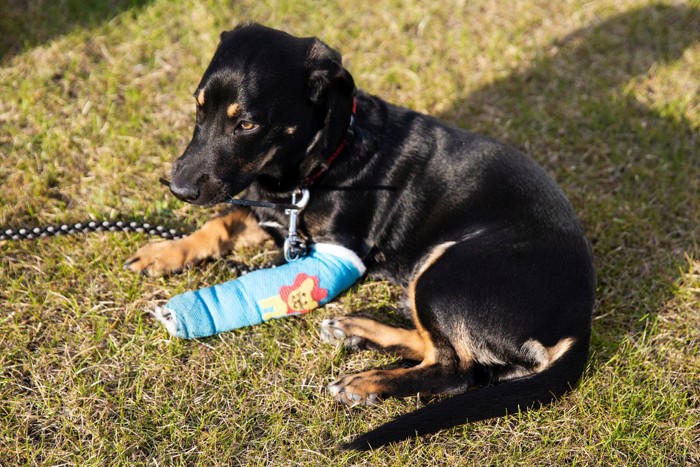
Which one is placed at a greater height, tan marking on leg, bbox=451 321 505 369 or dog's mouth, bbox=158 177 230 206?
dog's mouth, bbox=158 177 230 206

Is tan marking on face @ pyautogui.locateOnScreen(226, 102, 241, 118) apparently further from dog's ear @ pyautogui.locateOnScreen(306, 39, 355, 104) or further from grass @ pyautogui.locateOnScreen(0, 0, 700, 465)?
grass @ pyautogui.locateOnScreen(0, 0, 700, 465)

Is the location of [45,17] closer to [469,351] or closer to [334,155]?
[334,155]

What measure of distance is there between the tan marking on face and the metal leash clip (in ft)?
1.80

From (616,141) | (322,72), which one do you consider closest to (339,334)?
(322,72)

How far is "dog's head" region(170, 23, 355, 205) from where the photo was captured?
2660mm

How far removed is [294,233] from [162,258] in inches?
25.9

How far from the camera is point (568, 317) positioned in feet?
8.69

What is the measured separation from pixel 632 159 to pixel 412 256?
1.89 m

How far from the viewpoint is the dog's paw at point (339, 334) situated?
295 cm

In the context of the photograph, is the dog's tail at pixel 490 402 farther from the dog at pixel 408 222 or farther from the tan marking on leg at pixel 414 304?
the tan marking on leg at pixel 414 304

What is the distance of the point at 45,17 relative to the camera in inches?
188

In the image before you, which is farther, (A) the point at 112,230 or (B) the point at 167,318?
(A) the point at 112,230

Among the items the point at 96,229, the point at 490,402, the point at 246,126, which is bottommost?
the point at 490,402

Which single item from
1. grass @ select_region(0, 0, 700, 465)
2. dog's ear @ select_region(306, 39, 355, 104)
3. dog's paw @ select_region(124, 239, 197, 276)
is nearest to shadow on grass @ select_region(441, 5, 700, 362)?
grass @ select_region(0, 0, 700, 465)
